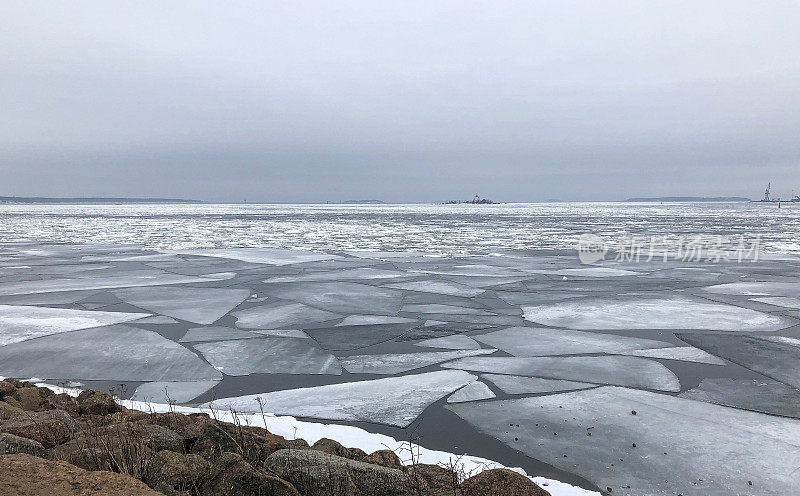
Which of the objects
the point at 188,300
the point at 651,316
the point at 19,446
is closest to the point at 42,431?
the point at 19,446

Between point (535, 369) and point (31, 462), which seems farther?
point (535, 369)

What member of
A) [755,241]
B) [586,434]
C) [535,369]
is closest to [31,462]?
[586,434]

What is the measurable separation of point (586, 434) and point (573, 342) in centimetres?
235

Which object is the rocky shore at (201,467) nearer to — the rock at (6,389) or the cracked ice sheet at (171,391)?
the rock at (6,389)

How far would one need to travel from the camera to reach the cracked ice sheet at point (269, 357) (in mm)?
4902

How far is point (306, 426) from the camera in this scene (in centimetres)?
365

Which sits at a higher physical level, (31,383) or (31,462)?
(31,462)

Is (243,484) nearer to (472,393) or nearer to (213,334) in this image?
(472,393)

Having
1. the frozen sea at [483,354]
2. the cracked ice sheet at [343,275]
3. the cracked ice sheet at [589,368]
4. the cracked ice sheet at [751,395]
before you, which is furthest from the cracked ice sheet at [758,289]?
the cracked ice sheet at [343,275]

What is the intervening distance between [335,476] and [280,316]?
4.68 metres

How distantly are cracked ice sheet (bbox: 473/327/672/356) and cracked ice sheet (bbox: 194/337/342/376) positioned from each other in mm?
1719

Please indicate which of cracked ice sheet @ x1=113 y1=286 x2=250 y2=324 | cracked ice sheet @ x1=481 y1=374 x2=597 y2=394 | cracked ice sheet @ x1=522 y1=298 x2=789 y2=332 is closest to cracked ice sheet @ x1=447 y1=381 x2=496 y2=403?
cracked ice sheet @ x1=481 y1=374 x2=597 y2=394

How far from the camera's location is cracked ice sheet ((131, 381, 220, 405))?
4195mm

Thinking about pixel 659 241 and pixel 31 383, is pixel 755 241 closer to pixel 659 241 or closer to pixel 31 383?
pixel 659 241
